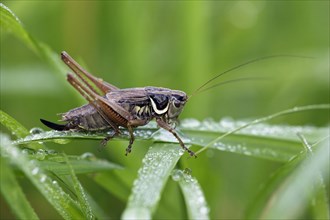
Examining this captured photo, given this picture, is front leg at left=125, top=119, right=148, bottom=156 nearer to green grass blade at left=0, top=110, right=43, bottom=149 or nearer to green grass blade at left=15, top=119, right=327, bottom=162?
green grass blade at left=15, top=119, right=327, bottom=162

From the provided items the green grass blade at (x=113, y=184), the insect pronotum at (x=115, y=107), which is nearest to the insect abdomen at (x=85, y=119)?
the insect pronotum at (x=115, y=107)

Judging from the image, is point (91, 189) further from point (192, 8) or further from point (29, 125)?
point (192, 8)

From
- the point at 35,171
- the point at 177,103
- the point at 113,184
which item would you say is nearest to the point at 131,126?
the point at 113,184

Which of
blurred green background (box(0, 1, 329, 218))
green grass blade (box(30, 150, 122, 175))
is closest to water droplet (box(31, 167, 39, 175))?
green grass blade (box(30, 150, 122, 175))

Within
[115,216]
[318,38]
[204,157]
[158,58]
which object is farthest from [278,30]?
[115,216]

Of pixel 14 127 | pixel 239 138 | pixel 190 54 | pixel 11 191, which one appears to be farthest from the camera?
pixel 190 54

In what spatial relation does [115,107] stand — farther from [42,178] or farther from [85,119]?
[42,178]

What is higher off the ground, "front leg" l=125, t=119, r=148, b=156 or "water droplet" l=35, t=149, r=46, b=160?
"front leg" l=125, t=119, r=148, b=156

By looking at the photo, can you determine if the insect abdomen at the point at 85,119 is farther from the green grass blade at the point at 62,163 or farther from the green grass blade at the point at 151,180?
the green grass blade at the point at 151,180
